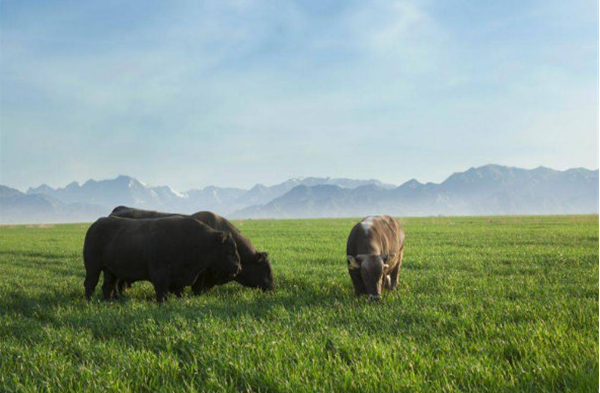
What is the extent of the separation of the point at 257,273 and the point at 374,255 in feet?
12.5

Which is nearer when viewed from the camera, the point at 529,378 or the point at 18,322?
the point at 529,378

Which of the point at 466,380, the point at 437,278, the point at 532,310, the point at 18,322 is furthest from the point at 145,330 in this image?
the point at 437,278

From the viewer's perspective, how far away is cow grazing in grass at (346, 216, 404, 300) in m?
9.35

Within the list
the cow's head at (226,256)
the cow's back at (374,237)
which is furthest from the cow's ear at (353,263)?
the cow's head at (226,256)

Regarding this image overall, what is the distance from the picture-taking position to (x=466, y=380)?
464 centimetres

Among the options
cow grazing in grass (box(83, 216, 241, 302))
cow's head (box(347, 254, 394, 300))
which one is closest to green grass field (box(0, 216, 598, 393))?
cow's head (box(347, 254, 394, 300))

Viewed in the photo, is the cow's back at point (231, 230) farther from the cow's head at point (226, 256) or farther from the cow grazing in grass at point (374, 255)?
the cow grazing in grass at point (374, 255)

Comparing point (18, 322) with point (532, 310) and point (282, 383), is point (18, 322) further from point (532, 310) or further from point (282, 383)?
point (532, 310)

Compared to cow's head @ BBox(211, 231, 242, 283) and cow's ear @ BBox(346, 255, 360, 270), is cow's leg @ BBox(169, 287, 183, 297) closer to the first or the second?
cow's head @ BBox(211, 231, 242, 283)

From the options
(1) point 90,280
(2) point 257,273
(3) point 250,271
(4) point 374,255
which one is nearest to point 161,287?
(1) point 90,280

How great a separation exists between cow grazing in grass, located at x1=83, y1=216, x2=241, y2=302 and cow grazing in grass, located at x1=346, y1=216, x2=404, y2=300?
3.08 meters

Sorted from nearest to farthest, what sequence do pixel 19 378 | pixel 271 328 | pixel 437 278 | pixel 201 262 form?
pixel 19 378
pixel 271 328
pixel 201 262
pixel 437 278

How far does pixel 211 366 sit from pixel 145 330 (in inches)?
84.2

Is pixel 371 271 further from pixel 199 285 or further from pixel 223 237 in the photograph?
pixel 199 285
